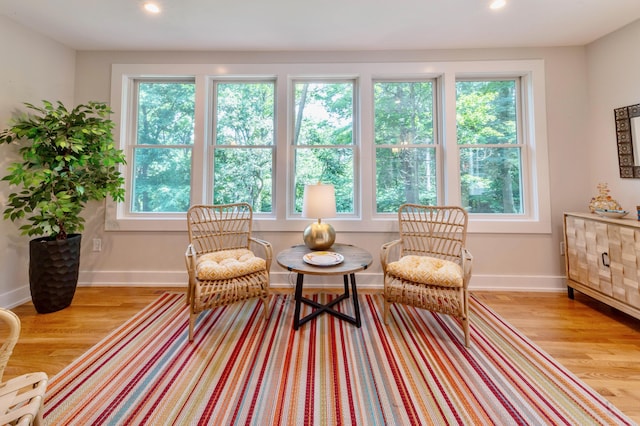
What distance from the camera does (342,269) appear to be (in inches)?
68.6

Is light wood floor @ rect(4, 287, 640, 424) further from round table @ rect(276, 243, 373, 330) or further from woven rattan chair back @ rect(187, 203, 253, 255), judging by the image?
round table @ rect(276, 243, 373, 330)

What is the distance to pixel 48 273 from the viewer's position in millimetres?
2107

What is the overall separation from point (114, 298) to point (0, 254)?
96 cm

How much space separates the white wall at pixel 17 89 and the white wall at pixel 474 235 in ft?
0.88

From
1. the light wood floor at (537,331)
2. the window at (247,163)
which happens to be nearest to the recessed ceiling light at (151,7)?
the window at (247,163)

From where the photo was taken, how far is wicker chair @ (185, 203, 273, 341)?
1759mm

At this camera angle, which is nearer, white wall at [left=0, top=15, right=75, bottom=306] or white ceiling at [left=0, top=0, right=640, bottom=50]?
white ceiling at [left=0, top=0, right=640, bottom=50]

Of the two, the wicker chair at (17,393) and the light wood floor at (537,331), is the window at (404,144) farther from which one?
the wicker chair at (17,393)

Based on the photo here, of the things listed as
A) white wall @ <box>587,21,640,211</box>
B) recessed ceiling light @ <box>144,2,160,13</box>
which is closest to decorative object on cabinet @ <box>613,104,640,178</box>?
white wall @ <box>587,21,640,211</box>

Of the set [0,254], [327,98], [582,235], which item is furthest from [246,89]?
[582,235]

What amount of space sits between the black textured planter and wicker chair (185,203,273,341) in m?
1.06

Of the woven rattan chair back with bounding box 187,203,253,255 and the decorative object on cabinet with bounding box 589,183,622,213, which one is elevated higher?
the decorative object on cabinet with bounding box 589,183,622,213

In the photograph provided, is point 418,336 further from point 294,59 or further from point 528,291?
point 294,59

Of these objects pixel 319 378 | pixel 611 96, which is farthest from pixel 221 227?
pixel 611 96
